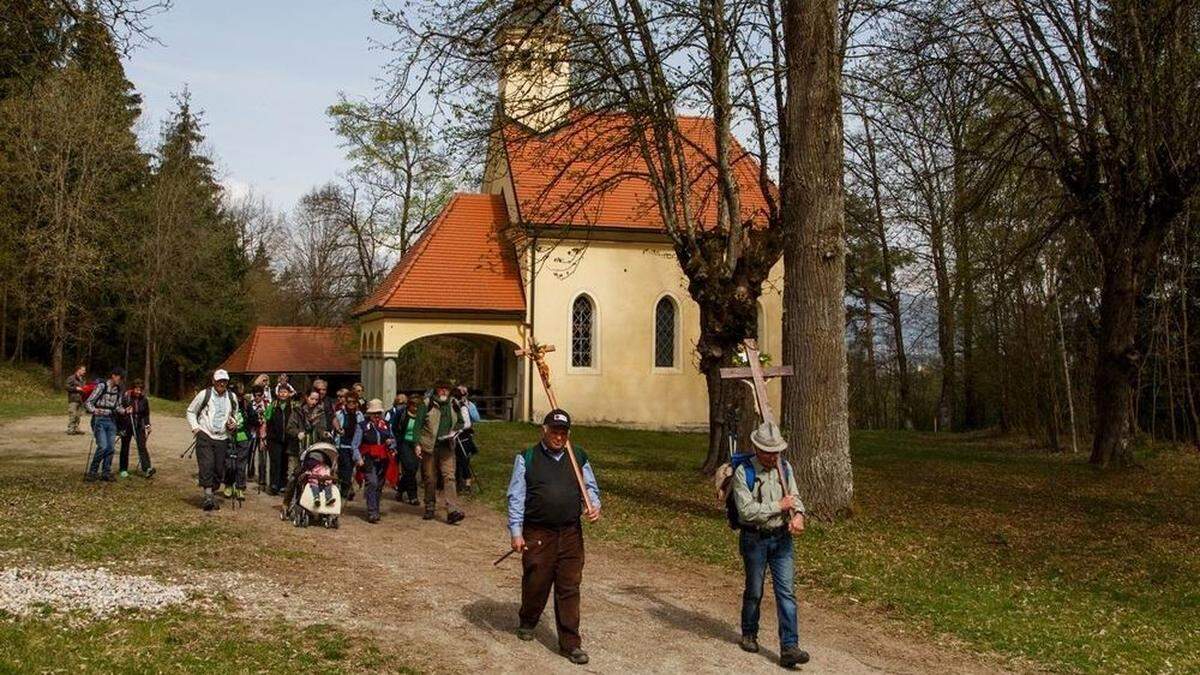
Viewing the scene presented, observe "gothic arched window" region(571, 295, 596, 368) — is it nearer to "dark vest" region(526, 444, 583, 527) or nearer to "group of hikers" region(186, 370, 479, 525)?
"group of hikers" region(186, 370, 479, 525)

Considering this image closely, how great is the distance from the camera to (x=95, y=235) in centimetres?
3912

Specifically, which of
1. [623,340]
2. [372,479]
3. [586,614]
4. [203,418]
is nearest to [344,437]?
[372,479]

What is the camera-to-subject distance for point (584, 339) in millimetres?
32938

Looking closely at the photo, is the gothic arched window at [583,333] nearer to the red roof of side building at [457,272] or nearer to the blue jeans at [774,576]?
the red roof of side building at [457,272]

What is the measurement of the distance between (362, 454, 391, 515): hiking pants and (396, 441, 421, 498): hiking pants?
17.0 inches

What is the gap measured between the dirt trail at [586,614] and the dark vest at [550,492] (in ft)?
3.07

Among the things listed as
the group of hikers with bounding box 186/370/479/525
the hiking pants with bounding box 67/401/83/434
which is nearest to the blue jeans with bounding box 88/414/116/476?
the group of hikers with bounding box 186/370/479/525

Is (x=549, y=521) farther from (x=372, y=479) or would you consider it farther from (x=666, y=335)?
(x=666, y=335)

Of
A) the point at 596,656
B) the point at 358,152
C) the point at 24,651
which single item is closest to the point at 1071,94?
the point at 596,656

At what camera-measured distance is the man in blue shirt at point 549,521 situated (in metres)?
7.24

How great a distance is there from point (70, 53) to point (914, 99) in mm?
12316

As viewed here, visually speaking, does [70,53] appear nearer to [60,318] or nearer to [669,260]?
[669,260]

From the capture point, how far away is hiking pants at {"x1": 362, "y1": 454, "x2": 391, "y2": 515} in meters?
13.3

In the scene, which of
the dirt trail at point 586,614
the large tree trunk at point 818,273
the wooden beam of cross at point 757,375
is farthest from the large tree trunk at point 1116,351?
the dirt trail at point 586,614
